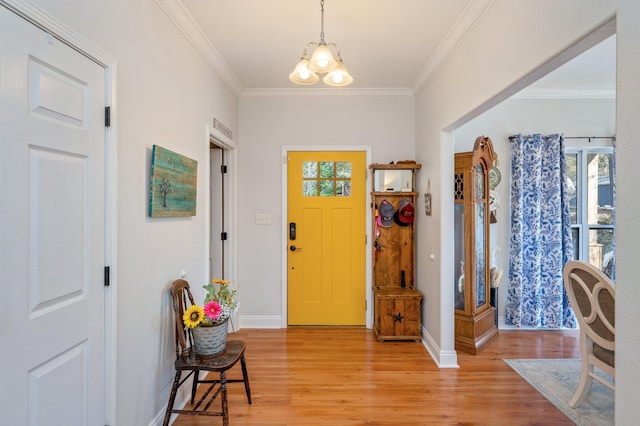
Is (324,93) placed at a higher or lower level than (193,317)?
higher

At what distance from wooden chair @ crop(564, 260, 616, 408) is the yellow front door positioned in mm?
1958

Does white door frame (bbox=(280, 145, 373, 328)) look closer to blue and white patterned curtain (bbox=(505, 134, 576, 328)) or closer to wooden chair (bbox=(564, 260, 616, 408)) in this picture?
blue and white patterned curtain (bbox=(505, 134, 576, 328))

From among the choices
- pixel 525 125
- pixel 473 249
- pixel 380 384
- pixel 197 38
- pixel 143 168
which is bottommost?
pixel 380 384

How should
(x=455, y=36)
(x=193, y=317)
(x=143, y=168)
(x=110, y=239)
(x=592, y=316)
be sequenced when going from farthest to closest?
(x=455, y=36), (x=592, y=316), (x=193, y=317), (x=143, y=168), (x=110, y=239)

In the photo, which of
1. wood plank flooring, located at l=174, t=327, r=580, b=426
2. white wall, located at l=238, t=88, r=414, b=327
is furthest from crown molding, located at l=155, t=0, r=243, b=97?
wood plank flooring, located at l=174, t=327, r=580, b=426

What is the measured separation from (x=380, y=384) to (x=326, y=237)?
5.39ft

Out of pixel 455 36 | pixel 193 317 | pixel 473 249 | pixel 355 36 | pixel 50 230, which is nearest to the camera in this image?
pixel 50 230

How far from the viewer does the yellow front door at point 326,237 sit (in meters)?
3.71

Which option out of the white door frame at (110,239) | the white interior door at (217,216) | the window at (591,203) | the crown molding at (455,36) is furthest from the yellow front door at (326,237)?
the window at (591,203)

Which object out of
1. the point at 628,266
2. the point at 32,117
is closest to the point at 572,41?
the point at 628,266

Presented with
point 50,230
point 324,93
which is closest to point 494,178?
point 324,93

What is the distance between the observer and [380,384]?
8.32 feet

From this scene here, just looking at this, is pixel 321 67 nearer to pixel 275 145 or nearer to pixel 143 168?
pixel 143 168

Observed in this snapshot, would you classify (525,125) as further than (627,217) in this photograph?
Yes
